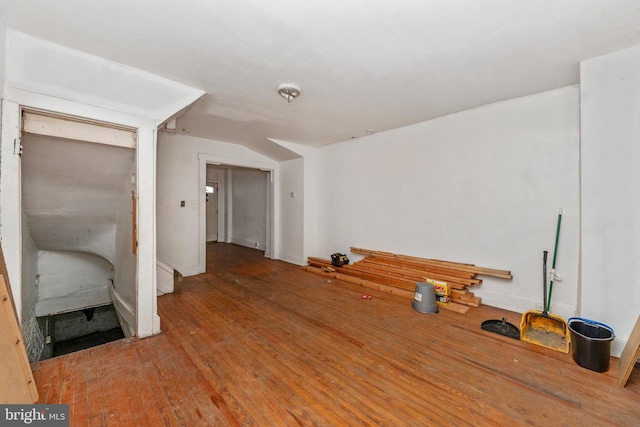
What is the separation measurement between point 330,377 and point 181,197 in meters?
4.11

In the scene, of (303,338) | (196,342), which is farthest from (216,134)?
(303,338)

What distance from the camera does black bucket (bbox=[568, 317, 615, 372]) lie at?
1984mm

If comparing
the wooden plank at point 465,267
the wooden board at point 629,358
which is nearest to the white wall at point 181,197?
the wooden plank at point 465,267

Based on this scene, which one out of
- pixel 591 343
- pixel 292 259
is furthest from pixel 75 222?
pixel 591 343

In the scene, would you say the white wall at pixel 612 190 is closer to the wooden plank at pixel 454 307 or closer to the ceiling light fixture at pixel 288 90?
the wooden plank at pixel 454 307

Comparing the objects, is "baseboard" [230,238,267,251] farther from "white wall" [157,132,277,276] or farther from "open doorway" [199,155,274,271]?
"white wall" [157,132,277,276]

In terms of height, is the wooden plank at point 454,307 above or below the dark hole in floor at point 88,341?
above

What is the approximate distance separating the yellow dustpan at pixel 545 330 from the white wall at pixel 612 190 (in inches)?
10.4

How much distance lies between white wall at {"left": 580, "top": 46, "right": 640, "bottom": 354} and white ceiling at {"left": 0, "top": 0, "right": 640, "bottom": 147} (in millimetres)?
271

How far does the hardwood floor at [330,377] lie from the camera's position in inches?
62.4

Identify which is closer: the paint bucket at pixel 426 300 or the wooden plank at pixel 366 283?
the paint bucket at pixel 426 300

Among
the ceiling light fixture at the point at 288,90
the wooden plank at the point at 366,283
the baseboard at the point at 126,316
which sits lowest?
the baseboard at the point at 126,316

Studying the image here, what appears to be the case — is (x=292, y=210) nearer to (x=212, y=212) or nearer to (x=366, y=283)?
(x=366, y=283)

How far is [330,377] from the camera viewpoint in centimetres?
193
